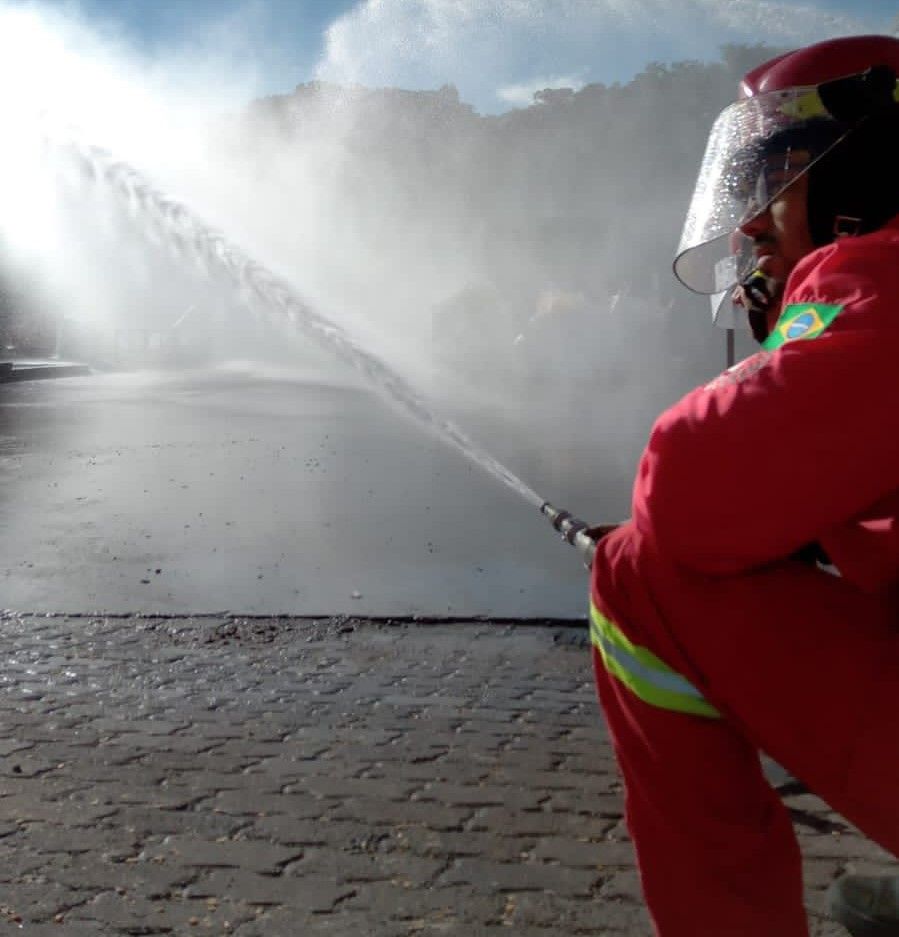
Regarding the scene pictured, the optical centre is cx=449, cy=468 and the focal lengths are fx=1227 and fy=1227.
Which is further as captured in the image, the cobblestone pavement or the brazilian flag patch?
the cobblestone pavement

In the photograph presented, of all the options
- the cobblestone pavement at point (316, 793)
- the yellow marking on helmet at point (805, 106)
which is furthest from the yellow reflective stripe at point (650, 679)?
the cobblestone pavement at point (316, 793)

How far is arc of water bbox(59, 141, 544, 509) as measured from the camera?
335 inches

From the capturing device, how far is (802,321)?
1829mm

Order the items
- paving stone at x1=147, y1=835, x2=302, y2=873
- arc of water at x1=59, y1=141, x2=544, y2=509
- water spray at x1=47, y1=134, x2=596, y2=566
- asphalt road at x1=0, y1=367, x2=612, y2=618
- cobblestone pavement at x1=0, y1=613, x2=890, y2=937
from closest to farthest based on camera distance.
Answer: cobblestone pavement at x1=0, y1=613, x2=890, y2=937, paving stone at x1=147, y1=835, x2=302, y2=873, asphalt road at x1=0, y1=367, x2=612, y2=618, water spray at x1=47, y1=134, x2=596, y2=566, arc of water at x1=59, y1=141, x2=544, y2=509

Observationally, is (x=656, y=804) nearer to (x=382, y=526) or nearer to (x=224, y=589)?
(x=224, y=589)

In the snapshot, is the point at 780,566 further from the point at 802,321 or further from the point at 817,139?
the point at 817,139

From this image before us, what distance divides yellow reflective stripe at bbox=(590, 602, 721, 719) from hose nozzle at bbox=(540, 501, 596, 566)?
0.58 ft

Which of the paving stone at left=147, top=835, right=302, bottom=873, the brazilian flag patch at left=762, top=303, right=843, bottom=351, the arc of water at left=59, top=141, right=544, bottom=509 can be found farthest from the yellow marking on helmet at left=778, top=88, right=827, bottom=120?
the arc of water at left=59, top=141, right=544, bottom=509

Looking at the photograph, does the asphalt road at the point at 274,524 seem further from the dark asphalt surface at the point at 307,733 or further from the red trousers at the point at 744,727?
the red trousers at the point at 744,727

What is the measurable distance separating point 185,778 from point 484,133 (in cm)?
5149

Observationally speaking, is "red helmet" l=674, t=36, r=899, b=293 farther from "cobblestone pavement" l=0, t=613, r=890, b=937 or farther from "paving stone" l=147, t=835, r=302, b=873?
"paving stone" l=147, t=835, r=302, b=873

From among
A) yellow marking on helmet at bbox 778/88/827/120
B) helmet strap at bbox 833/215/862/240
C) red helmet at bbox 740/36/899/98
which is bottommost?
helmet strap at bbox 833/215/862/240

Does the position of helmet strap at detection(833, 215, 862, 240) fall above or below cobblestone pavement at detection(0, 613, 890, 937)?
above

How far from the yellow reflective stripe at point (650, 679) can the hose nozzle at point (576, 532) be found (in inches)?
7.0
